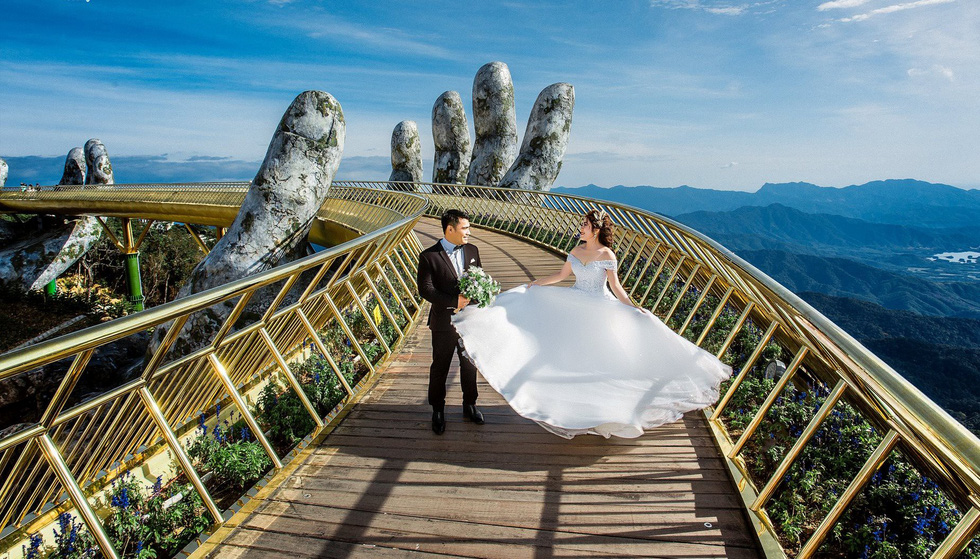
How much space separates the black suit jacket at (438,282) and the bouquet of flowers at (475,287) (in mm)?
80

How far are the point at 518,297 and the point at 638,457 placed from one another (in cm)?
185

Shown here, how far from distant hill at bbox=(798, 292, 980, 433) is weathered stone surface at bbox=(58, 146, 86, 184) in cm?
5924

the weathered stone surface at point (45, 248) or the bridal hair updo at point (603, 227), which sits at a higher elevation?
the bridal hair updo at point (603, 227)

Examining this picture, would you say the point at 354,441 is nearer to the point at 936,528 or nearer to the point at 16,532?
the point at 16,532

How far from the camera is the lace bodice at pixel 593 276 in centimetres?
485

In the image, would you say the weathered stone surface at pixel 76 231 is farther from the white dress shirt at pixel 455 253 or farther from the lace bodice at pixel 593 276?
the lace bodice at pixel 593 276

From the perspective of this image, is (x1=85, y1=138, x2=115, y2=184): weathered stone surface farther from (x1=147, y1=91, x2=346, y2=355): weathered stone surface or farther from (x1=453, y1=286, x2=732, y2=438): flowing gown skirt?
(x1=453, y1=286, x2=732, y2=438): flowing gown skirt

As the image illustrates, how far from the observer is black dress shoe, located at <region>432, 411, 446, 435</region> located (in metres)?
4.21

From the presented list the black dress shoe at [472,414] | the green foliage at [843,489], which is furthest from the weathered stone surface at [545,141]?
the black dress shoe at [472,414]

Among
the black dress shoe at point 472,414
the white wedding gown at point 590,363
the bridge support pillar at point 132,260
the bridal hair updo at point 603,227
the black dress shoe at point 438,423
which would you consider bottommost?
the bridge support pillar at point 132,260

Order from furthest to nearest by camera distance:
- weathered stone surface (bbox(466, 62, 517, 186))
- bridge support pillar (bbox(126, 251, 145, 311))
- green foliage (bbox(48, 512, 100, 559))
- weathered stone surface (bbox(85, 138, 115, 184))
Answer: weathered stone surface (bbox(85, 138, 115, 184)), bridge support pillar (bbox(126, 251, 145, 311)), weathered stone surface (bbox(466, 62, 517, 186)), green foliage (bbox(48, 512, 100, 559))

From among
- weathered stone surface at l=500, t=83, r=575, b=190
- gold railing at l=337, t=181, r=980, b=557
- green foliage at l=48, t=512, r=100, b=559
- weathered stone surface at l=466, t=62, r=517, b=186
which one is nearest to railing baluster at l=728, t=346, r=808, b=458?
gold railing at l=337, t=181, r=980, b=557

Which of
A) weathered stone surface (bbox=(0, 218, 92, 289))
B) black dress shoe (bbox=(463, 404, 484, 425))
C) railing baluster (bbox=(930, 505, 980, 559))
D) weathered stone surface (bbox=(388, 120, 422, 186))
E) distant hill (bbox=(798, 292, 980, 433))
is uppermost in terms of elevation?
railing baluster (bbox=(930, 505, 980, 559))

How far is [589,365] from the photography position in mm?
4199
